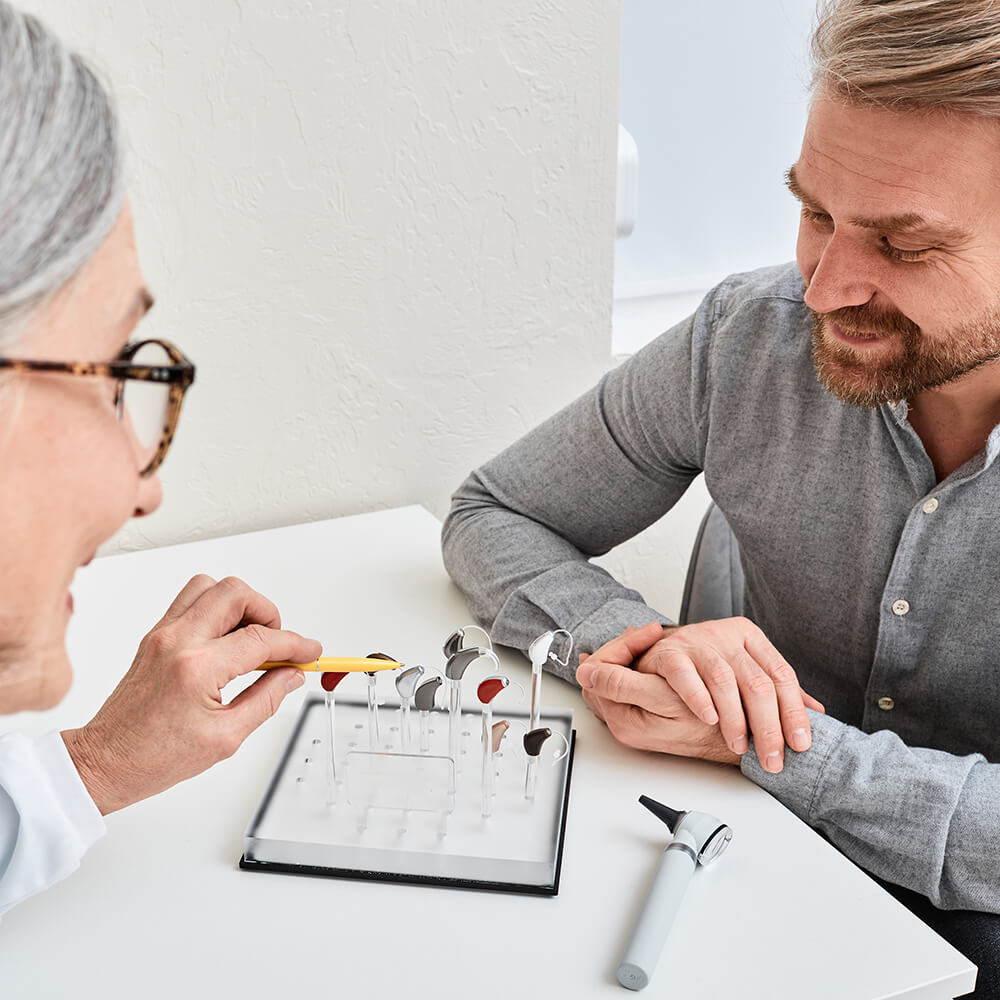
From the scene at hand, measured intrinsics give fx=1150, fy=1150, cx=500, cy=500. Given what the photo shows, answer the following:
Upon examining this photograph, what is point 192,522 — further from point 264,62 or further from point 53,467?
point 53,467

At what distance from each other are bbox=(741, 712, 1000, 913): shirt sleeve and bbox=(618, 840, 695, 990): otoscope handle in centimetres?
16

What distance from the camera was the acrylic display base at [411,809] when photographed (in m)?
0.87

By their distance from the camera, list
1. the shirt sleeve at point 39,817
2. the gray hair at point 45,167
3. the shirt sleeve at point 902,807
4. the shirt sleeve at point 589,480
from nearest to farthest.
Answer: the gray hair at point 45,167
the shirt sleeve at point 39,817
the shirt sleeve at point 902,807
the shirt sleeve at point 589,480

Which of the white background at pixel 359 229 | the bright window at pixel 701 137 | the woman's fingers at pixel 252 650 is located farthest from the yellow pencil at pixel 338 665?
the bright window at pixel 701 137

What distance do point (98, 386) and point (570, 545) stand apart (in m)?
0.82

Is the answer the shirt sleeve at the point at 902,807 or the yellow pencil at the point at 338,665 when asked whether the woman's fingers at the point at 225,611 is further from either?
the shirt sleeve at the point at 902,807

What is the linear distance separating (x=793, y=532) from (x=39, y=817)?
844 mm

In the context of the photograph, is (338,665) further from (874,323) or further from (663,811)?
(874,323)

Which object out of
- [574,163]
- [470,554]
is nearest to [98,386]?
[470,554]

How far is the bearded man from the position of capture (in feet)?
3.27

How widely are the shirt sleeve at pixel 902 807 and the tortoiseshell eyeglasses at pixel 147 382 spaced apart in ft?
1.90

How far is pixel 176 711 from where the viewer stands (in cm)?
89

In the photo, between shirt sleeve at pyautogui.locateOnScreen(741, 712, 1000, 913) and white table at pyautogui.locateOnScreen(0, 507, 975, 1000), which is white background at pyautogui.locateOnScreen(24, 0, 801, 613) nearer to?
white table at pyautogui.locateOnScreen(0, 507, 975, 1000)

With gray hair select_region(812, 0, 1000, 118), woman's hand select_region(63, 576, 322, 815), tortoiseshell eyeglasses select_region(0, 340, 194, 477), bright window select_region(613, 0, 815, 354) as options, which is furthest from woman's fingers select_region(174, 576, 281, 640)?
bright window select_region(613, 0, 815, 354)
